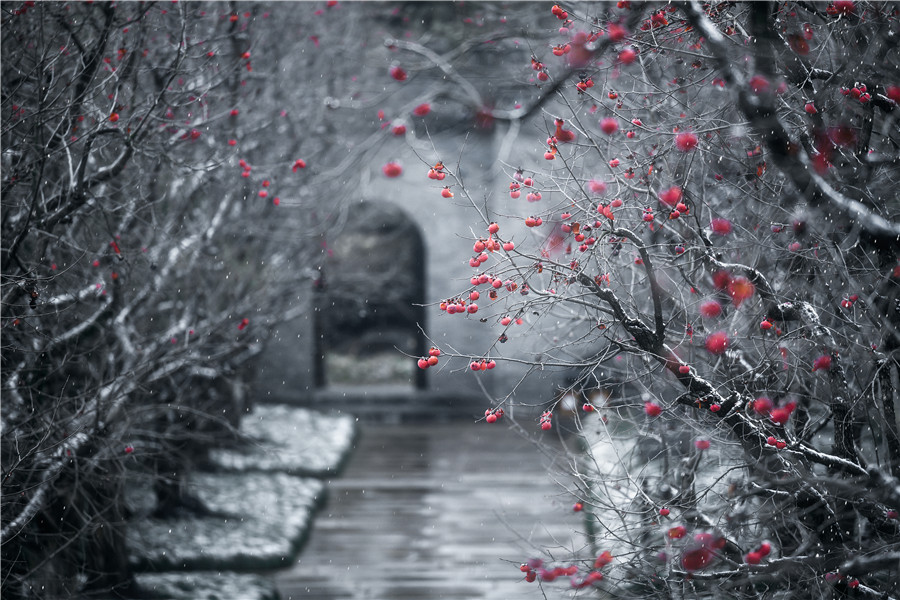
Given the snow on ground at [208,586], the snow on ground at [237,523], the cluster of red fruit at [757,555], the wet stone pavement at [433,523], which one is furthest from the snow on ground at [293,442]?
the cluster of red fruit at [757,555]

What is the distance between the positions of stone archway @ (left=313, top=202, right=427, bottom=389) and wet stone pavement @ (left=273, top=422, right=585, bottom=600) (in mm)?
2498

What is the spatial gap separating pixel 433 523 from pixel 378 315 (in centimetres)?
641

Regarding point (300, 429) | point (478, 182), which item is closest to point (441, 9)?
point (478, 182)

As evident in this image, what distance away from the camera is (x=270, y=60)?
7016mm

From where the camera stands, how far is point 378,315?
1330cm

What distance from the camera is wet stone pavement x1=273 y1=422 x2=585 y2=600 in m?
5.90

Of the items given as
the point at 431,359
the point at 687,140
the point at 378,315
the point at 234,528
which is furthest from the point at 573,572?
the point at 378,315

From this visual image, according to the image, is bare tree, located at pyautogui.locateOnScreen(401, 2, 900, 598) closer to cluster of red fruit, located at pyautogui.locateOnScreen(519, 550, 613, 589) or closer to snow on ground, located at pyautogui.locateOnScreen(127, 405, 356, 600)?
cluster of red fruit, located at pyautogui.locateOnScreen(519, 550, 613, 589)

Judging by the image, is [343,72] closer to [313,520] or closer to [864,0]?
[313,520]

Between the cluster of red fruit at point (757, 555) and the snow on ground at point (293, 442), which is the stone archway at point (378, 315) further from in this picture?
the cluster of red fruit at point (757, 555)

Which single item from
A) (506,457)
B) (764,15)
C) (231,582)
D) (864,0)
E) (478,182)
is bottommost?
(231,582)

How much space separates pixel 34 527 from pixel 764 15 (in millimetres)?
4157

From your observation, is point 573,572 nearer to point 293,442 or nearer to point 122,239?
point 122,239

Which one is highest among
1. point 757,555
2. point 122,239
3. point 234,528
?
point 122,239
